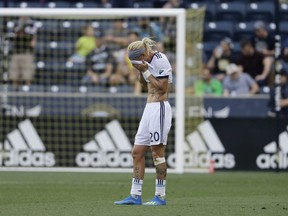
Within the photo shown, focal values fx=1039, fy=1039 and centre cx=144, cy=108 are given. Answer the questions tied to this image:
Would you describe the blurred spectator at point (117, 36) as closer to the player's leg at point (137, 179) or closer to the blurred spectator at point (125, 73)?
the blurred spectator at point (125, 73)

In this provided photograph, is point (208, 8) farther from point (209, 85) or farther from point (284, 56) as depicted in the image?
point (209, 85)

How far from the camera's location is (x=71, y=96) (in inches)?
835

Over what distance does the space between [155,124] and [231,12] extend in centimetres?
1292

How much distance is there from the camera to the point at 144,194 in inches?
592

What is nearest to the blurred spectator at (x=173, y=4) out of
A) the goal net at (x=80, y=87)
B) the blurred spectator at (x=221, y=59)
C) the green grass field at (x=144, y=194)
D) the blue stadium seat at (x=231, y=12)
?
the blue stadium seat at (x=231, y=12)

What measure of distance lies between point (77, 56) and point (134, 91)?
4.75 feet

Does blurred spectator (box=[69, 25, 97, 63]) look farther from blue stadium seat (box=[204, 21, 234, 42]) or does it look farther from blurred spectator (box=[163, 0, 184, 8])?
blue stadium seat (box=[204, 21, 234, 42])

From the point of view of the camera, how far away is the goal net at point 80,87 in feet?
68.0

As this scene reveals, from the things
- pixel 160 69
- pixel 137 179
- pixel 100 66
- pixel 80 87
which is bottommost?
pixel 137 179

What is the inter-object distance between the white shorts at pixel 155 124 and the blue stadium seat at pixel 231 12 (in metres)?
12.7

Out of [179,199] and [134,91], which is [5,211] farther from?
[134,91]

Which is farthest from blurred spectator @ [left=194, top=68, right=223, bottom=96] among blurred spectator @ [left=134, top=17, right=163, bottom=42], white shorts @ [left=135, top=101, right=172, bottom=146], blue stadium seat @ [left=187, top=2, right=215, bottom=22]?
white shorts @ [left=135, top=101, right=172, bottom=146]

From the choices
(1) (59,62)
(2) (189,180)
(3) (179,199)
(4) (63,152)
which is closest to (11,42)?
(1) (59,62)

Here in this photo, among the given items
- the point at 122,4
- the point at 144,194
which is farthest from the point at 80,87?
the point at 144,194
